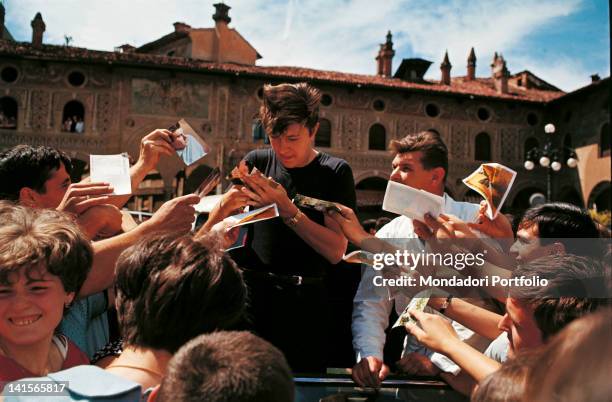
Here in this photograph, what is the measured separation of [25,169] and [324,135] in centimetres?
1963

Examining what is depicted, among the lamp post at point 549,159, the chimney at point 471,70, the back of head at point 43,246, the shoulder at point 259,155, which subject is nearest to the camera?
the back of head at point 43,246

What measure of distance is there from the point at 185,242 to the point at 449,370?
1187 mm

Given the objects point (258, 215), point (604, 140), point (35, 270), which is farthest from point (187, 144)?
point (604, 140)

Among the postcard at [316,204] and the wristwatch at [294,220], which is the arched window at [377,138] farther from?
the wristwatch at [294,220]

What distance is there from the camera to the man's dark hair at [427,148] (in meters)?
2.79

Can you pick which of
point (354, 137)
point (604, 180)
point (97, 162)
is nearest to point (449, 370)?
point (97, 162)

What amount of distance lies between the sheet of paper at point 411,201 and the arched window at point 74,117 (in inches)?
772

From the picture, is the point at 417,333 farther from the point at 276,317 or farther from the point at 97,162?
the point at 97,162

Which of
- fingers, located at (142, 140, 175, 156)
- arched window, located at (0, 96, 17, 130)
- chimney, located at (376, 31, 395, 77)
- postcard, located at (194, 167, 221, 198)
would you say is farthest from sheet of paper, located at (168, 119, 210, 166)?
chimney, located at (376, 31, 395, 77)

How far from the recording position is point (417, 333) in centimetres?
193

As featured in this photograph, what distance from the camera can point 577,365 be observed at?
98cm

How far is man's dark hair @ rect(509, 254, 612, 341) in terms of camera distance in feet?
5.31

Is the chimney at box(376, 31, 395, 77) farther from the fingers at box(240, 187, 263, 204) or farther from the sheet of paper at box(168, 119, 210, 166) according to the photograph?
the fingers at box(240, 187, 263, 204)

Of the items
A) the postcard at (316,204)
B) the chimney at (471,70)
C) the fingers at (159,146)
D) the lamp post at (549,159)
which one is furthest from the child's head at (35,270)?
the chimney at (471,70)
